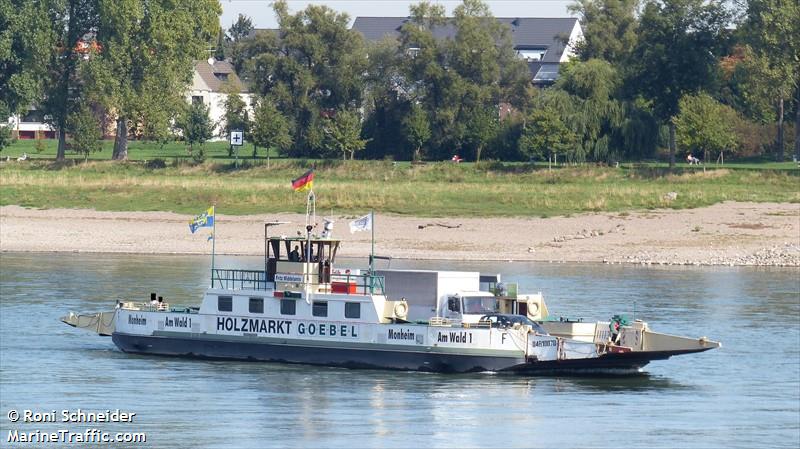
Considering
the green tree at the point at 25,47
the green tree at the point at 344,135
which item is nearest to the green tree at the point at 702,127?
the green tree at the point at 344,135

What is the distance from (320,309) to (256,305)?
1999mm

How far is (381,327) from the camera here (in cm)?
4169

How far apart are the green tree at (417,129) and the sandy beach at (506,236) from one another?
106ft

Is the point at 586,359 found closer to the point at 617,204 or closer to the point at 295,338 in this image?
the point at 295,338

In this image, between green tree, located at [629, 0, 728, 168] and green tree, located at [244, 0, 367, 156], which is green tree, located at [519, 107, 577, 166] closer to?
green tree, located at [629, 0, 728, 168]

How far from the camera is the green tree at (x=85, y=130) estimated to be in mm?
108188

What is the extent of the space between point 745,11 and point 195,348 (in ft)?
229

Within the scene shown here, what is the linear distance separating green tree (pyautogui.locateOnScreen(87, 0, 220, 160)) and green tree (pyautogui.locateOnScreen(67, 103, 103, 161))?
1.64 meters

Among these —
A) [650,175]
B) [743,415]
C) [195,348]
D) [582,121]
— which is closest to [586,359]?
[743,415]

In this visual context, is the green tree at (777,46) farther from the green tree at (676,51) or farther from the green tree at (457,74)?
the green tree at (457,74)

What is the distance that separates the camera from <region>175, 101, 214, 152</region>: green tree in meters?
122

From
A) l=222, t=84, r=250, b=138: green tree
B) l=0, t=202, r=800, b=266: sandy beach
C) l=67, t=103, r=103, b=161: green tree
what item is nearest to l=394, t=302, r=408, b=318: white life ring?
l=0, t=202, r=800, b=266: sandy beach

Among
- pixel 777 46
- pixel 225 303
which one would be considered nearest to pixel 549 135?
pixel 777 46

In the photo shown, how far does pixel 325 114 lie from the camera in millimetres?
114375
